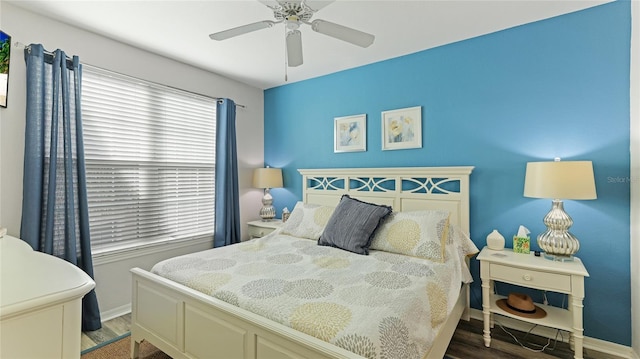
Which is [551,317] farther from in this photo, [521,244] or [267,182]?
[267,182]

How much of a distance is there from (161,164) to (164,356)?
184cm

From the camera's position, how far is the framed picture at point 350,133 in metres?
3.41

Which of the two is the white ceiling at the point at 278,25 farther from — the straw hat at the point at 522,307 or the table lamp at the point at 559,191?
the straw hat at the point at 522,307

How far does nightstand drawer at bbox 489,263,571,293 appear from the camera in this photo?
2006 millimetres

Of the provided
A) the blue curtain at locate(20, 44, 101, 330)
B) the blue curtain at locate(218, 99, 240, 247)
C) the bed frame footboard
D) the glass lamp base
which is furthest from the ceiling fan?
the glass lamp base

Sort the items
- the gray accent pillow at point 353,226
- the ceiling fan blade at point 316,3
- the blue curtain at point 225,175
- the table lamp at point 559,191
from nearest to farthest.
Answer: the ceiling fan blade at point 316,3 → the table lamp at point 559,191 → the gray accent pillow at point 353,226 → the blue curtain at point 225,175

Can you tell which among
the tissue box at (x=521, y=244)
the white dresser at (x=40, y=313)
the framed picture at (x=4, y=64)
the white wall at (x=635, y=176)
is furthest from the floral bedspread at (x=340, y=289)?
the framed picture at (x=4, y=64)

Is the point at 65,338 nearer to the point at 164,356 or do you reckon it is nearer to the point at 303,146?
the point at 164,356

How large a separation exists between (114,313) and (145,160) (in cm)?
145

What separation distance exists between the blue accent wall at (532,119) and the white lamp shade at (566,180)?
0.34m

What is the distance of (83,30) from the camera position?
102 inches

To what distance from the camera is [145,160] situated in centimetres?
302

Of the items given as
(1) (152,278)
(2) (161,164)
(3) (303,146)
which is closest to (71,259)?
(1) (152,278)

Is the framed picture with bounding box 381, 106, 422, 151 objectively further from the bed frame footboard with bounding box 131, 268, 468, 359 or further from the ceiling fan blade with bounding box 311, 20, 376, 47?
the bed frame footboard with bounding box 131, 268, 468, 359
